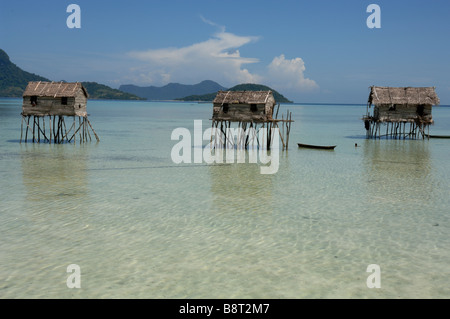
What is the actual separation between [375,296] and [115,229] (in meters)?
6.85

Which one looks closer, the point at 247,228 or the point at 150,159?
the point at 247,228

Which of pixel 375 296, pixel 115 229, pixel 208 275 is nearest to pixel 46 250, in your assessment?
pixel 115 229

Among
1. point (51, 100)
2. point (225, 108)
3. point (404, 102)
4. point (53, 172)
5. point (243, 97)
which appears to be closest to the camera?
point (53, 172)

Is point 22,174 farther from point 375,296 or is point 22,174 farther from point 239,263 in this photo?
point 375,296

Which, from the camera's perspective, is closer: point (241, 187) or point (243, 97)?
point (241, 187)

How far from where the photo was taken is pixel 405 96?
39.2 meters

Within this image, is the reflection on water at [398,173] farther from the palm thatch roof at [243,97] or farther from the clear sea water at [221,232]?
the palm thatch roof at [243,97]

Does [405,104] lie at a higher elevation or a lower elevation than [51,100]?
higher

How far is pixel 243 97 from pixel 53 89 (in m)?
14.8

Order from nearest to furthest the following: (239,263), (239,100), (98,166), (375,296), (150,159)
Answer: (375,296) < (239,263) < (98,166) < (150,159) < (239,100)

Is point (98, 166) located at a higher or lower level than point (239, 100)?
lower

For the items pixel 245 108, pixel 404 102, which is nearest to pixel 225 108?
pixel 245 108

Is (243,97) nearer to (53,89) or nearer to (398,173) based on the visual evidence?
(398,173)

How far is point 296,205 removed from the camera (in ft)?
46.4
